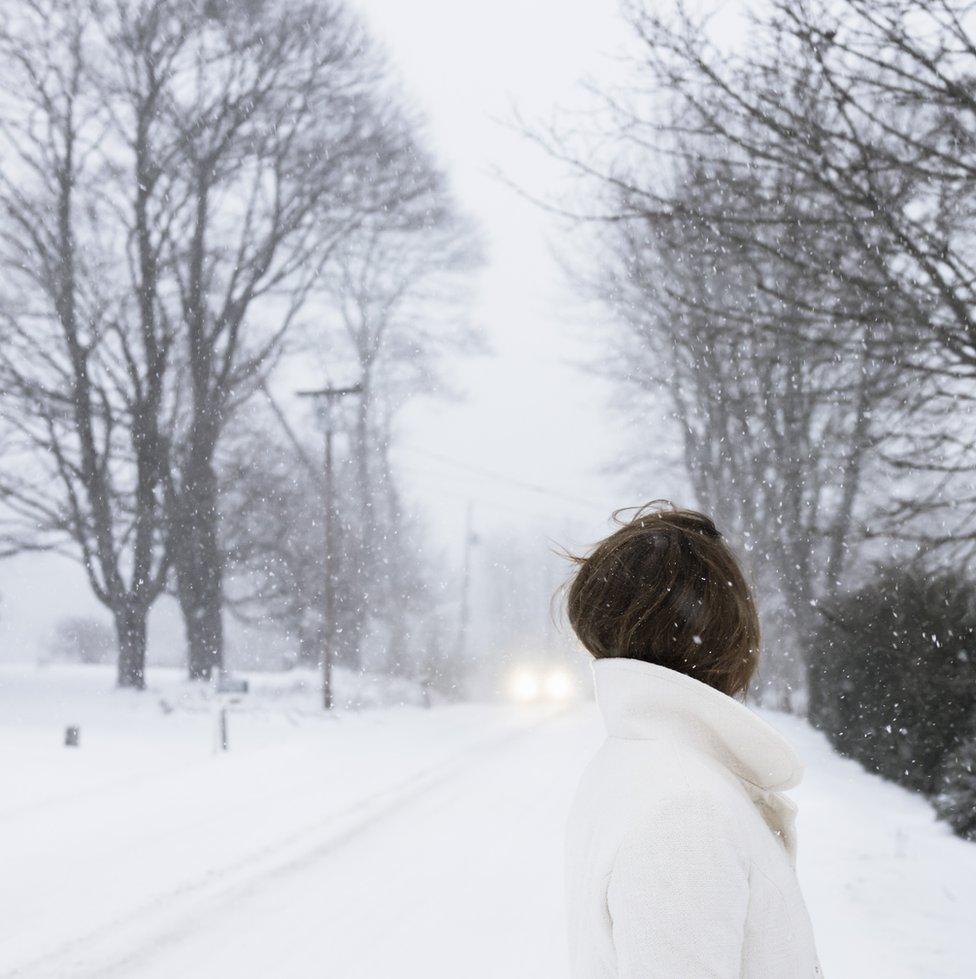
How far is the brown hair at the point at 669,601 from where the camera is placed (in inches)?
62.3

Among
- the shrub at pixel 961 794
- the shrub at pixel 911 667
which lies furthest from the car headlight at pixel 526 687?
the shrub at pixel 961 794

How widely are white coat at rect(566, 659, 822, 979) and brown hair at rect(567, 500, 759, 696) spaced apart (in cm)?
7

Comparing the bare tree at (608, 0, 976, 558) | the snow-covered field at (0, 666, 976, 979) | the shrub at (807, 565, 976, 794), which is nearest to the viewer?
the bare tree at (608, 0, 976, 558)

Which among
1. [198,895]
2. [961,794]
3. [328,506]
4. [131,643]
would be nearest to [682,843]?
[198,895]

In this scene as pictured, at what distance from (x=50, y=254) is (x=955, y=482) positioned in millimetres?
18587

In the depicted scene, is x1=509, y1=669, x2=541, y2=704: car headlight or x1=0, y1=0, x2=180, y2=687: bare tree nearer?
x1=0, y1=0, x2=180, y2=687: bare tree

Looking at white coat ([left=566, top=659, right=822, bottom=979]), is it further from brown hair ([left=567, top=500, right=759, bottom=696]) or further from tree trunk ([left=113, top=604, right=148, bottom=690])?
tree trunk ([left=113, top=604, right=148, bottom=690])

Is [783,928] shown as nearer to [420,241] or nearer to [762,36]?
Result: [762,36]

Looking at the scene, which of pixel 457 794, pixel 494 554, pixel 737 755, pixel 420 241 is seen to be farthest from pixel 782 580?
pixel 494 554

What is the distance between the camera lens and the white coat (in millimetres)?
1335

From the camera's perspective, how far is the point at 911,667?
9266 mm

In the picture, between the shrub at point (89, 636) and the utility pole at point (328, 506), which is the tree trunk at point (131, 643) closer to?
the utility pole at point (328, 506)

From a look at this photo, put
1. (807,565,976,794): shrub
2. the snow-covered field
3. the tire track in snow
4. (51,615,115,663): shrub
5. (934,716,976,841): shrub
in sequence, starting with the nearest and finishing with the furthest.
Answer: the tire track in snow < the snow-covered field < (934,716,976,841): shrub < (807,565,976,794): shrub < (51,615,115,663): shrub

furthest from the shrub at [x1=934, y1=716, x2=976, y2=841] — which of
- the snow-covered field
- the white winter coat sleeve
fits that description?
the white winter coat sleeve
